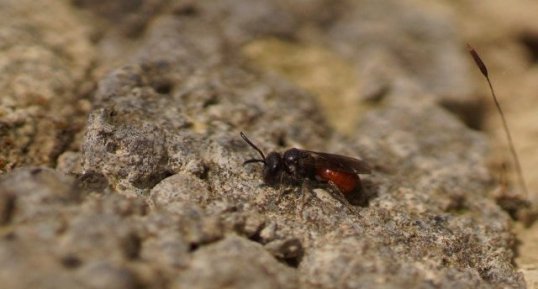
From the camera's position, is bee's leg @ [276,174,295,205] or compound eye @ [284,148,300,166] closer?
bee's leg @ [276,174,295,205]

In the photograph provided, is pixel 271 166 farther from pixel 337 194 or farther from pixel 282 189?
pixel 337 194

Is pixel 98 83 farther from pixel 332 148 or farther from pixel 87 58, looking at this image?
pixel 332 148

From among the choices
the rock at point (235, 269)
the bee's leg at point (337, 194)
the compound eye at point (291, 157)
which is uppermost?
the rock at point (235, 269)

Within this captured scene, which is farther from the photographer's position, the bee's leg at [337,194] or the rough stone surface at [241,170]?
the bee's leg at [337,194]

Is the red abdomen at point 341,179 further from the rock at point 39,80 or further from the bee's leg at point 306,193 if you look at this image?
the rock at point 39,80

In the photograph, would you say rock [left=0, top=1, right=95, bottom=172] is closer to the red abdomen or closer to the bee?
the bee

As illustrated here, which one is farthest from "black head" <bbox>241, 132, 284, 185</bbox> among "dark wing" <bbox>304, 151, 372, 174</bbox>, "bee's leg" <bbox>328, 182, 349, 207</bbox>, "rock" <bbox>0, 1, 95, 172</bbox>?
"rock" <bbox>0, 1, 95, 172</bbox>

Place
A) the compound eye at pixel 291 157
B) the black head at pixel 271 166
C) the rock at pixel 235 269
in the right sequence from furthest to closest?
the compound eye at pixel 291 157 < the black head at pixel 271 166 < the rock at pixel 235 269

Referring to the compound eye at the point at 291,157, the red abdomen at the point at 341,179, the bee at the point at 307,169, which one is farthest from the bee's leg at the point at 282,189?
the red abdomen at the point at 341,179
